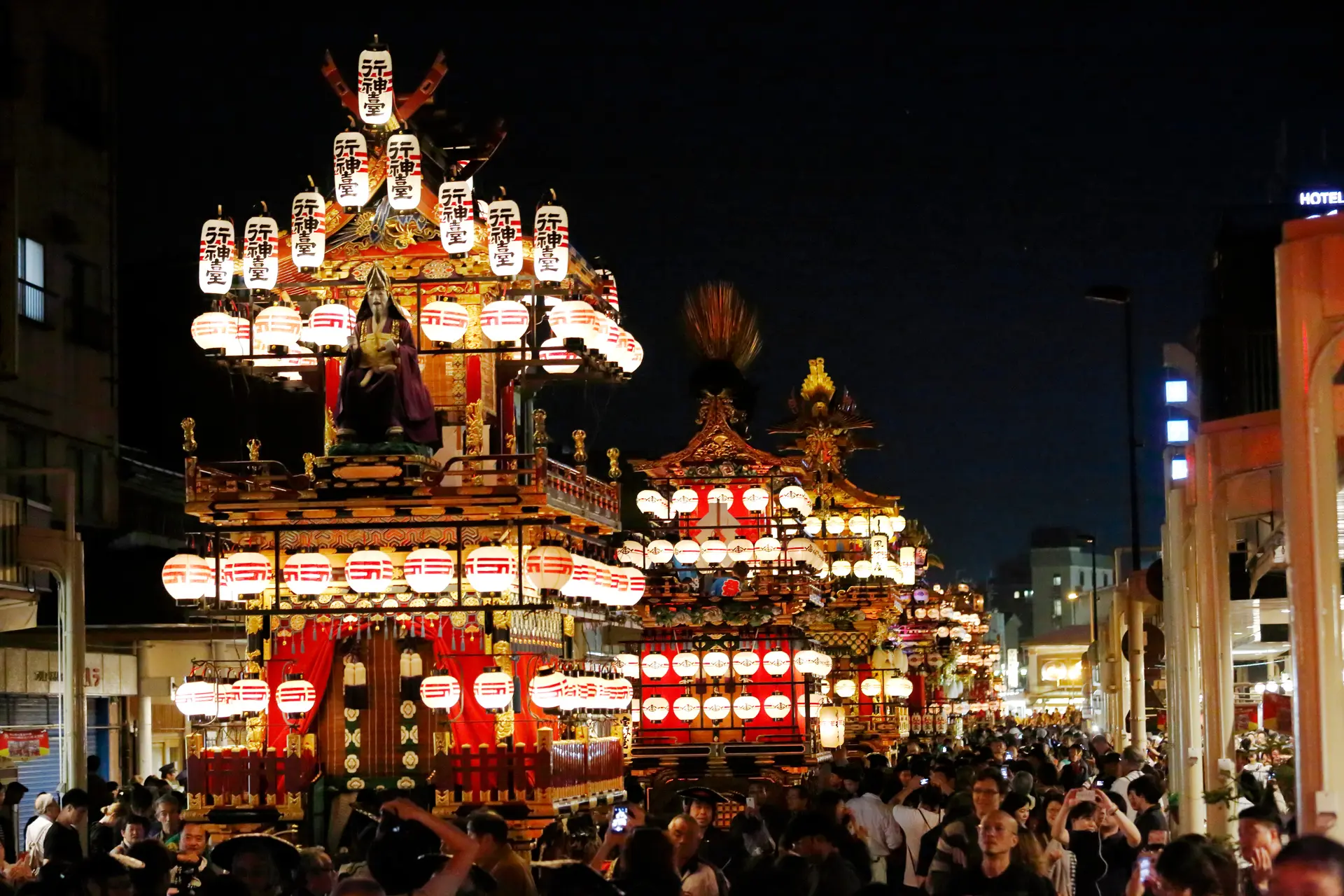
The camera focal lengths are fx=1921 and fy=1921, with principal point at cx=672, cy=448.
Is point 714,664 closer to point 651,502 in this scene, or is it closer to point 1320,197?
point 651,502

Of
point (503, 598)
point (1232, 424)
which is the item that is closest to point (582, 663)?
point (503, 598)

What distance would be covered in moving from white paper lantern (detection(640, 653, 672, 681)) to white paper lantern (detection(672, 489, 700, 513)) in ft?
9.90

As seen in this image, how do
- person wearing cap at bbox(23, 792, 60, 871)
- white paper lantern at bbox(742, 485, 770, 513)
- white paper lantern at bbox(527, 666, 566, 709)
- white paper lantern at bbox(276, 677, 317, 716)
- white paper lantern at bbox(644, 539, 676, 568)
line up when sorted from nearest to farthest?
person wearing cap at bbox(23, 792, 60, 871)
white paper lantern at bbox(527, 666, 566, 709)
white paper lantern at bbox(276, 677, 317, 716)
white paper lantern at bbox(644, 539, 676, 568)
white paper lantern at bbox(742, 485, 770, 513)

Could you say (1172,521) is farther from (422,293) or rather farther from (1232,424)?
(422,293)

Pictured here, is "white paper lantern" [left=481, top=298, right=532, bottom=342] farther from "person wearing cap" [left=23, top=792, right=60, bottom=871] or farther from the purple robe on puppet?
"person wearing cap" [left=23, top=792, right=60, bottom=871]

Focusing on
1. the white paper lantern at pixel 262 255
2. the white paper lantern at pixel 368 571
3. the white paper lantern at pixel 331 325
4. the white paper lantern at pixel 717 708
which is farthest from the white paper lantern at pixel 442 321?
the white paper lantern at pixel 717 708

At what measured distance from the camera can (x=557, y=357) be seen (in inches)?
1079

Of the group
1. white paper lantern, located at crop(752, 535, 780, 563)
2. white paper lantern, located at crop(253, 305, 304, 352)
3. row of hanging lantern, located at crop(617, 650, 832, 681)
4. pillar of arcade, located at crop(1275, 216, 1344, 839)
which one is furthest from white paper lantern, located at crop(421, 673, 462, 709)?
pillar of arcade, located at crop(1275, 216, 1344, 839)

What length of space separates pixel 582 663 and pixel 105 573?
8830 millimetres

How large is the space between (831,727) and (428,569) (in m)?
21.1

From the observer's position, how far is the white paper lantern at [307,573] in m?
24.1

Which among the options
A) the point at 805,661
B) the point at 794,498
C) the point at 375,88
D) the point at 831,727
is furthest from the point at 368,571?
the point at 831,727

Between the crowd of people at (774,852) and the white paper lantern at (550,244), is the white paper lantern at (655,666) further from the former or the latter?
the crowd of people at (774,852)

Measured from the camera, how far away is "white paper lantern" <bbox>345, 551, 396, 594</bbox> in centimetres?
2384
